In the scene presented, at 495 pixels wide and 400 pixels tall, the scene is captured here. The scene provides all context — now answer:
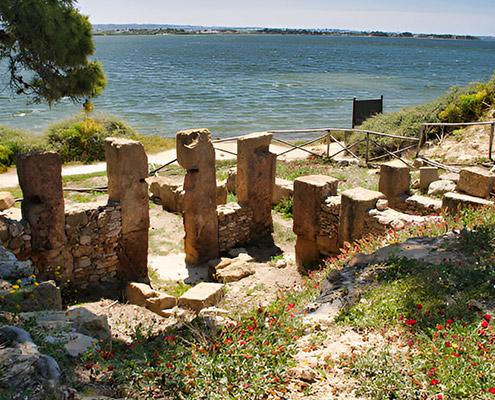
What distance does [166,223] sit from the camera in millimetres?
11766

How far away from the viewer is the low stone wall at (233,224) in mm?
10352

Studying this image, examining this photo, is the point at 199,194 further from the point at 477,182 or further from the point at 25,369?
the point at 25,369

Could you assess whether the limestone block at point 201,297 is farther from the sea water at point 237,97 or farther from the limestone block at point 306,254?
the sea water at point 237,97

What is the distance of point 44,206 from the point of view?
25.3ft

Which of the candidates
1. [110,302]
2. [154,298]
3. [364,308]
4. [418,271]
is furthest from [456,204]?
[110,302]

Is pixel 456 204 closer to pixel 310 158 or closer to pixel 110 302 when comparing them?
pixel 110 302

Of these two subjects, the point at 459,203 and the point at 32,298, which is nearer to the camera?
the point at 32,298

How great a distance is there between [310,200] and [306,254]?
1.15m

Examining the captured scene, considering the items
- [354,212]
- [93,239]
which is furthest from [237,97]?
[93,239]

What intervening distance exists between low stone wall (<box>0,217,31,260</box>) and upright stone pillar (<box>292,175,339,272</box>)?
500 cm

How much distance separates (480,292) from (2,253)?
607 centimetres

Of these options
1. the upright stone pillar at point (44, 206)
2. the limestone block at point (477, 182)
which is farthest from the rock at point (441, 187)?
the upright stone pillar at point (44, 206)

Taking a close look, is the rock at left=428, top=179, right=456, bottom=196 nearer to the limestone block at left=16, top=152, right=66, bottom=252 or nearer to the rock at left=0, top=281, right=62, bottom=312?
the limestone block at left=16, top=152, right=66, bottom=252

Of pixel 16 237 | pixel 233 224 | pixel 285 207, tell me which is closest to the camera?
pixel 16 237
